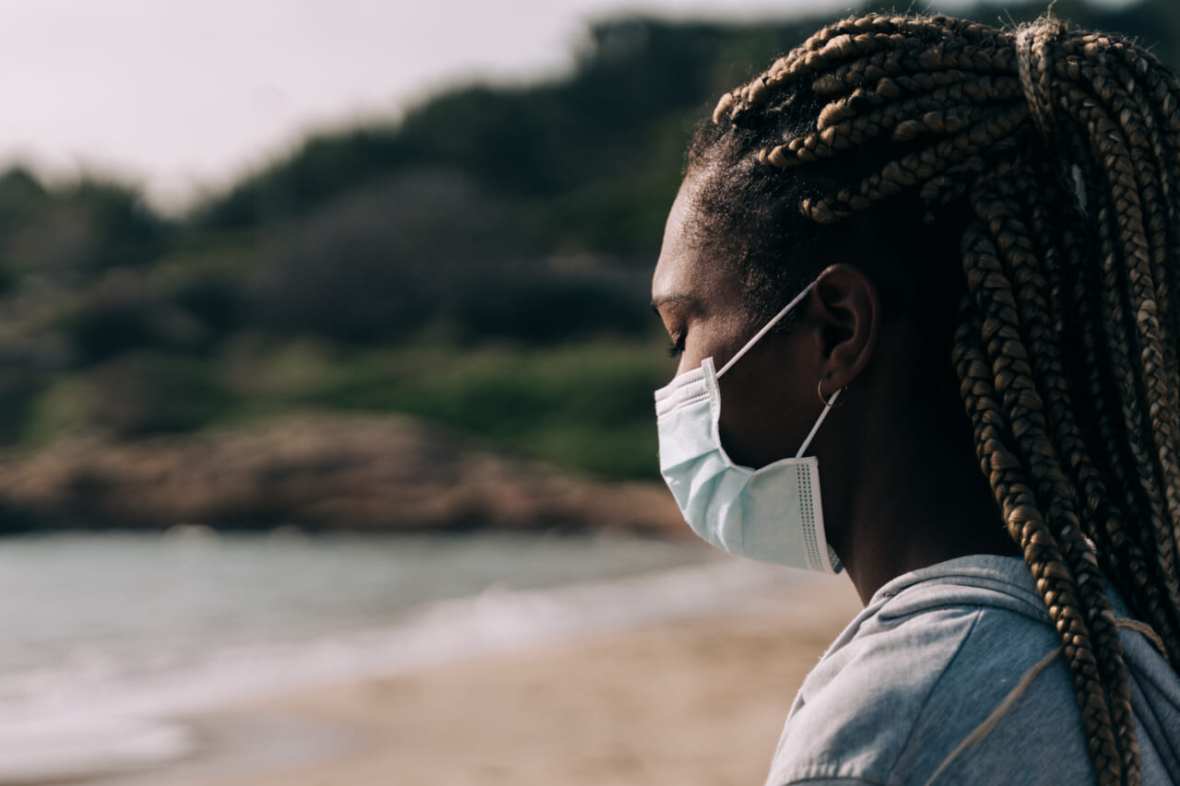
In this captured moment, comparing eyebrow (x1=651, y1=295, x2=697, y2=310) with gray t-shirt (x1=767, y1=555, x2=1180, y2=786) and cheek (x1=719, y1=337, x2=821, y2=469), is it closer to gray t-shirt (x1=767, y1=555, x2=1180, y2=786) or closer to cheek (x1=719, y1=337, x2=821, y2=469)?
cheek (x1=719, y1=337, x2=821, y2=469)

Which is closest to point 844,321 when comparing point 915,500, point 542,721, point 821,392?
point 821,392

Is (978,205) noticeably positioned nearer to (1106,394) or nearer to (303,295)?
(1106,394)

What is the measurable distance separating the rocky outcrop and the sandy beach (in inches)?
368

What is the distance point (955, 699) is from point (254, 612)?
39.2 ft

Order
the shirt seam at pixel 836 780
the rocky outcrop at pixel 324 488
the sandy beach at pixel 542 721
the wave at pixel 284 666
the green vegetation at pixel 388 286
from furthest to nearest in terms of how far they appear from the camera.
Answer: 1. the green vegetation at pixel 388 286
2. the rocky outcrop at pixel 324 488
3. the wave at pixel 284 666
4. the sandy beach at pixel 542 721
5. the shirt seam at pixel 836 780

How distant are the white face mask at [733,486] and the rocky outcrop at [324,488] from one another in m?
17.4

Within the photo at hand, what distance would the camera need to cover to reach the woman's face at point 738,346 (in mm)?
1509

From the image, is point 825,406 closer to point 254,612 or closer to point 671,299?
point 671,299

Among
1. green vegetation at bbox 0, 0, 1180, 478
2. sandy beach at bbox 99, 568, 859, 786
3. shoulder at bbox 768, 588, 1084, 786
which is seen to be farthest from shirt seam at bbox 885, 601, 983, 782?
green vegetation at bbox 0, 0, 1180, 478

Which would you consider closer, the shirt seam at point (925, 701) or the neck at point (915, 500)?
the shirt seam at point (925, 701)

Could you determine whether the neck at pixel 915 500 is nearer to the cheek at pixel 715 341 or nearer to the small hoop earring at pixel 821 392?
the small hoop earring at pixel 821 392

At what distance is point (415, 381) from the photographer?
84.9 ft

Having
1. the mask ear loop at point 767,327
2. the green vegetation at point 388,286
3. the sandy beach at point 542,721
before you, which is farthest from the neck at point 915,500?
the green vegetation at point 388,286

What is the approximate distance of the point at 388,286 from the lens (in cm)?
3127
